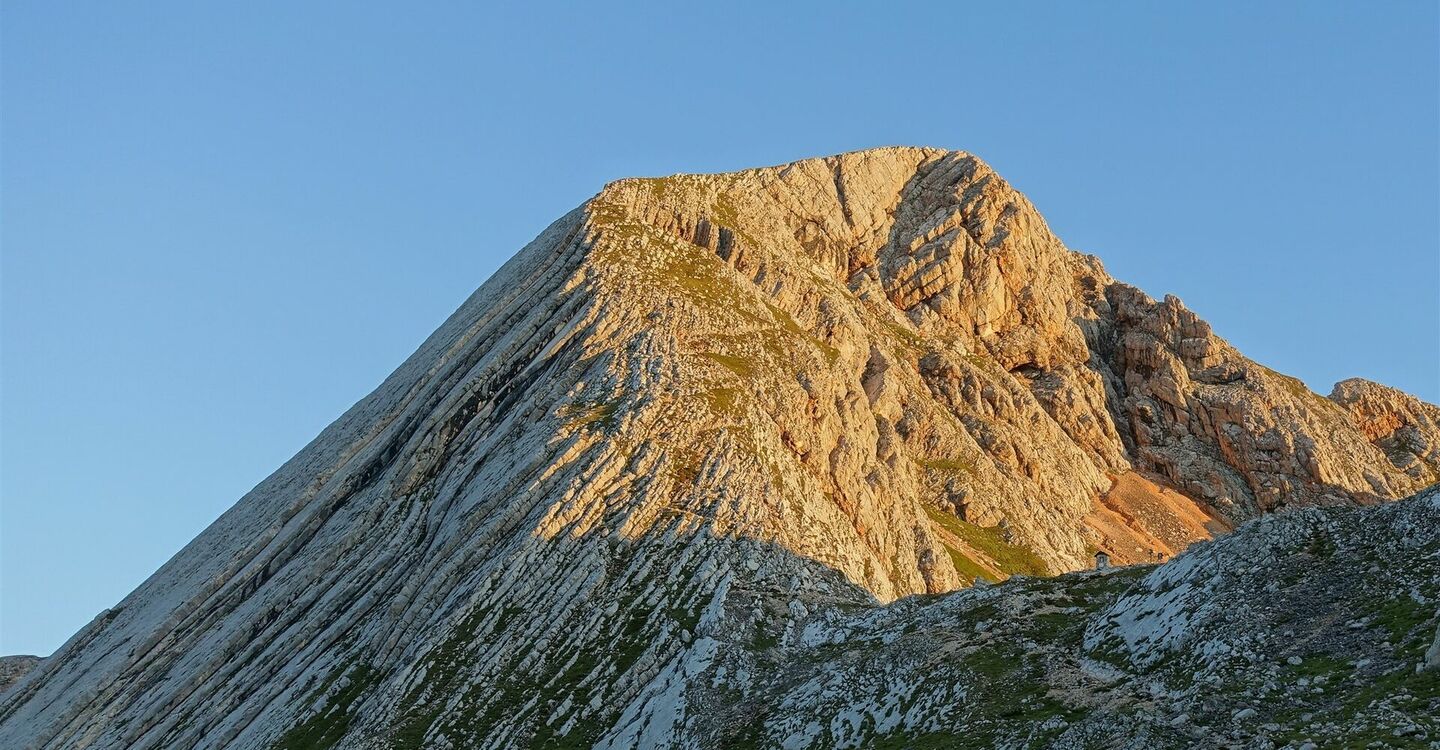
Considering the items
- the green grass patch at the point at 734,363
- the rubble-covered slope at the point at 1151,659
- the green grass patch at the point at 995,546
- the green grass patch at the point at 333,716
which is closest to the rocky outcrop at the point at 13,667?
the green grass patch at the point at 333,716

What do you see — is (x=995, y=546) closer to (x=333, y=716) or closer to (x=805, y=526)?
(x=805, y=526)

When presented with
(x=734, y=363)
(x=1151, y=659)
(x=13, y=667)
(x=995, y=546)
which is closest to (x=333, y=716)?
(x=734, y=363)

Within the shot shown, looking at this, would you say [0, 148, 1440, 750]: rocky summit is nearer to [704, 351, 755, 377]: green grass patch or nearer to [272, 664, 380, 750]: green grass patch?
[272, 664, 380, 750]: green grass patch

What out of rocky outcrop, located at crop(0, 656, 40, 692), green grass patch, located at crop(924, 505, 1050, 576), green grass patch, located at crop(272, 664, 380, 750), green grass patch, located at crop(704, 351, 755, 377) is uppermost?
green grass patch, located at crop(704, 351, 755, 377)

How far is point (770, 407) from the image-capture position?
85.7 m

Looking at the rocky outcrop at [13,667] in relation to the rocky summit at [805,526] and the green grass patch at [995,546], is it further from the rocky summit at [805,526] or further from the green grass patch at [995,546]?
the green grass patch at [995,546]

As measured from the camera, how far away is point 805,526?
242 feet

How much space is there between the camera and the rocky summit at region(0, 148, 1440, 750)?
44281 mm

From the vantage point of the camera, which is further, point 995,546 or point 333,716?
point 995,546

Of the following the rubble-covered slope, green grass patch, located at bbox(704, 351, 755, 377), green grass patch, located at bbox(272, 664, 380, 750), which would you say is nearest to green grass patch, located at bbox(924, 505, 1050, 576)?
green grass patch, located at bbox(704, 351, 755, 377)

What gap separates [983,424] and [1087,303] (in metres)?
32.9

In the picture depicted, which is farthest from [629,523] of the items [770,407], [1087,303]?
[1087,303]

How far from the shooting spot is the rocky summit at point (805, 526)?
44.3m

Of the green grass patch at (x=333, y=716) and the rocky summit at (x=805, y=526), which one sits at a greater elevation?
the rocky summit at (x=805, y=526)
